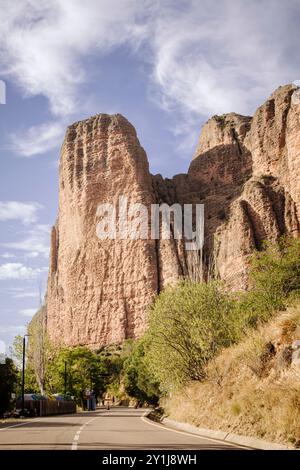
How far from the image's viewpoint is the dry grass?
13.4 meters

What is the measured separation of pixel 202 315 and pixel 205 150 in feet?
312

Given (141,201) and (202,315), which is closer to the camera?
(202,315)

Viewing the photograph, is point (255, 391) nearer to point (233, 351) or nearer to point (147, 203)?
point (233, 351)

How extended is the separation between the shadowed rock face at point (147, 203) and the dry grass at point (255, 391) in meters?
61.7

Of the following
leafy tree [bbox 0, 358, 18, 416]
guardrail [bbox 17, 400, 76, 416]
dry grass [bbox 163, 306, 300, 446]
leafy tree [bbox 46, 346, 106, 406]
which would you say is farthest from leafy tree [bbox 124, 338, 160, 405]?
dry grass [bbox 163, 306, 300, 446]

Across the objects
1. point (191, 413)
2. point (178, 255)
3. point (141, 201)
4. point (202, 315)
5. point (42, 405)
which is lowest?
point (42, 405)

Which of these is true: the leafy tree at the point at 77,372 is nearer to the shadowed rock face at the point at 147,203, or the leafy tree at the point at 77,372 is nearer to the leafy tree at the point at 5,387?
the shadowed rock face at the point at 147,203

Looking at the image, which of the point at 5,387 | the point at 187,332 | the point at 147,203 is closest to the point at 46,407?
the point at 5,387

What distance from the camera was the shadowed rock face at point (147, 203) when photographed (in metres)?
89.7

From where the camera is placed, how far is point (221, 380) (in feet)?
71.3

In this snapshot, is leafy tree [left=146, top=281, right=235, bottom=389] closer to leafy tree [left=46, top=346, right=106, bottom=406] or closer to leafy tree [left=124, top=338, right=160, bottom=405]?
leafy tree [left=124, top=338, right=160, bottom=405]

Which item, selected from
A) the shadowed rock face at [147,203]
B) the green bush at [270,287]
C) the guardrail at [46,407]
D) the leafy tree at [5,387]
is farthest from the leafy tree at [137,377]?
the green bush at [270,287]

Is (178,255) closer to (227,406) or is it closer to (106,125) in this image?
(106,125)
